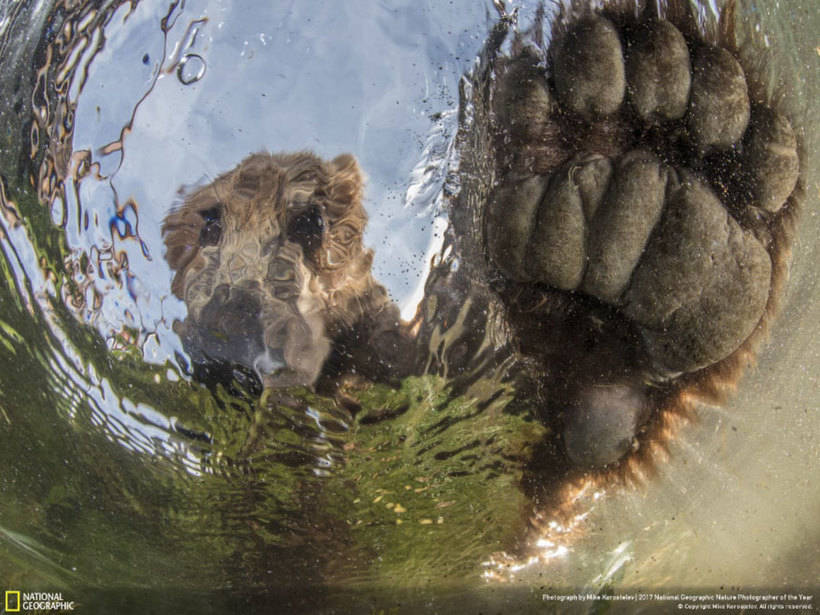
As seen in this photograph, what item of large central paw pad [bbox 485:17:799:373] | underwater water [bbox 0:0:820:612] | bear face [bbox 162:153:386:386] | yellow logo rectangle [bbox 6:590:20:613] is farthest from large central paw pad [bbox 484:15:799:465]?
yellow logo rectangle [bbox 6:590:20:613]

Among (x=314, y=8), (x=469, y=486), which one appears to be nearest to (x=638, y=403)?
(x=469, y=486)

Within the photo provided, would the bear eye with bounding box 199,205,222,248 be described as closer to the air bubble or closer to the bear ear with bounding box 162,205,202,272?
the bear ear with bounding box 162,205,202,272

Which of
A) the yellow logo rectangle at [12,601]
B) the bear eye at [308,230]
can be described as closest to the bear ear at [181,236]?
the bear eye at [308,230]

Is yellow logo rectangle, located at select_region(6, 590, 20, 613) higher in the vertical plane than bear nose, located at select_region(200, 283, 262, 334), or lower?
lower

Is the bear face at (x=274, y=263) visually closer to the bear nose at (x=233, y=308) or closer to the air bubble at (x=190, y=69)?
the bear nose at (x=233, y=308)

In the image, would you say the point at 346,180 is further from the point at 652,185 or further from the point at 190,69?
the point at 652,185

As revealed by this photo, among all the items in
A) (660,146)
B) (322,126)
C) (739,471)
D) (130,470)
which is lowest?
(739,471)

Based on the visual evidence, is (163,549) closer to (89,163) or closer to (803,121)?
(89,163)
